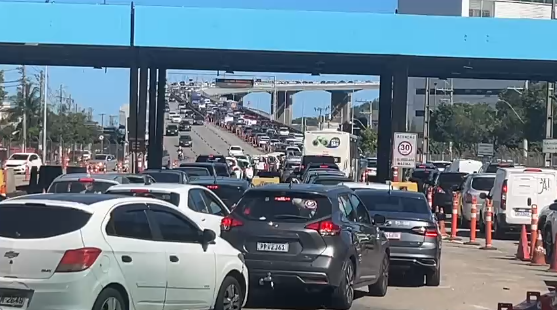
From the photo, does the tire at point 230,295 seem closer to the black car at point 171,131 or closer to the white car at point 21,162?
the white car at point 21,162

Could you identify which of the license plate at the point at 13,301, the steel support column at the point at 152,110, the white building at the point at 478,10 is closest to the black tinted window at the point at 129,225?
the license plate at the point at 13,301

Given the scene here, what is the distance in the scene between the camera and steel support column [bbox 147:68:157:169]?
4422 cm

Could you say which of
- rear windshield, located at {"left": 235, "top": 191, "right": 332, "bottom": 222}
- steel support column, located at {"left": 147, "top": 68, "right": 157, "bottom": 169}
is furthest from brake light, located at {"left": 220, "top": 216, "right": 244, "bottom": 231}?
steel support column, located at {"left": 147, "top": 68, "right": 157, "bottom": 169}

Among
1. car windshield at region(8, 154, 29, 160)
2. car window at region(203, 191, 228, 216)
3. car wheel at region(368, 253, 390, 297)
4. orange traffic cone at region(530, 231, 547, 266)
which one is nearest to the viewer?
car wheel at region(368, 253, 390, 297)

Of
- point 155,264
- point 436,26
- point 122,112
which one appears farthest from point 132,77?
point 122,112

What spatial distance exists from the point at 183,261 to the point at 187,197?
5428 millimetres

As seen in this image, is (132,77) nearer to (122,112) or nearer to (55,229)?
(55,229)

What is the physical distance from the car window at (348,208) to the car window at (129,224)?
3522 millimetres

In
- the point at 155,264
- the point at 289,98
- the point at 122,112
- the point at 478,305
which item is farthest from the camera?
the point at 289,98

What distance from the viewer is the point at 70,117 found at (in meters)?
93.1

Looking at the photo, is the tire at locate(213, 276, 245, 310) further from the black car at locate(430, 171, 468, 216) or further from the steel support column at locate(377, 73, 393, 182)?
the steel support column at locate(377, 73, 393, 182)

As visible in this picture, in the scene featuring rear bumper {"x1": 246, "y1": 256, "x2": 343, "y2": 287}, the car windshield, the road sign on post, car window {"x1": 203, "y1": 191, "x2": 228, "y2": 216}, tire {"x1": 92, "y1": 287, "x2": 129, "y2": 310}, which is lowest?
the car windshield

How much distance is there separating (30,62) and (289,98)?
436 ft

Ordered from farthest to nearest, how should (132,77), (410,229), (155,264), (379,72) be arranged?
(379,72), (132,77), (410,229), (155,264)
